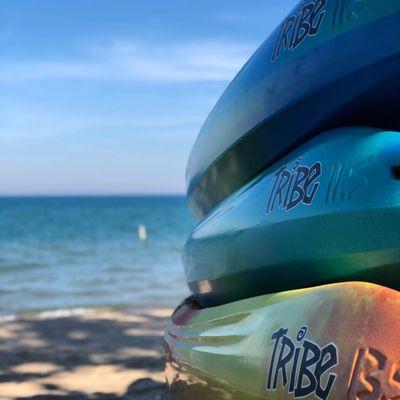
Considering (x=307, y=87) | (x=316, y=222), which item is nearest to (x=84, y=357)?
(x=307, y=87)

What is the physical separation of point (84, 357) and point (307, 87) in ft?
9.99

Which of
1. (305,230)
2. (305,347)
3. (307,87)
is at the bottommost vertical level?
(305,347)

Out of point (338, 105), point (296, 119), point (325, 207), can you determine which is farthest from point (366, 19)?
point (325, 207)

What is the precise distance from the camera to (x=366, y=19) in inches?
95.7

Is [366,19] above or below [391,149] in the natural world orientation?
above

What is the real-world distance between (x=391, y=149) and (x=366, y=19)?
0.52 m

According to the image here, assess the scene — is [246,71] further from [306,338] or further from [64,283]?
[64,283]

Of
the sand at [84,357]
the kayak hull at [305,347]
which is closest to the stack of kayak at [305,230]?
the kayak hull at [305,347]

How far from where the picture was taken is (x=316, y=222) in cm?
228

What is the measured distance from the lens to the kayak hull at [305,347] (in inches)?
74.6

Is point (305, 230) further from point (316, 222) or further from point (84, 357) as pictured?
point (84, 357)

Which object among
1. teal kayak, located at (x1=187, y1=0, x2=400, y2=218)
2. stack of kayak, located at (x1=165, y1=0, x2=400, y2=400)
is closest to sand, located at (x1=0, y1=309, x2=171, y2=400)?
stack of kayak, located at (x1=165, y1=0, x2=400, y2=400)

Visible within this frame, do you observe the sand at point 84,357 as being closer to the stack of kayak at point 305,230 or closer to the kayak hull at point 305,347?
the stack of kayak at point 305,230

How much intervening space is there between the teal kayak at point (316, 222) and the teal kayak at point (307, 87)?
0.13 m
